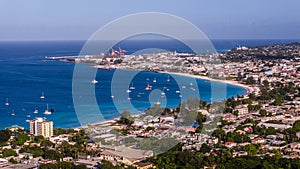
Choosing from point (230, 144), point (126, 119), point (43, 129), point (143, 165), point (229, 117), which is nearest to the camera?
point (143, 165)

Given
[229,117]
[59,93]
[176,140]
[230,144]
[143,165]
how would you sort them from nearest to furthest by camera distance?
1. [143,165]
2. [176,140]
3. [230,144]
4. [229,117]
5. [59,93]

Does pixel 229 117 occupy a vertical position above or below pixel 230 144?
above

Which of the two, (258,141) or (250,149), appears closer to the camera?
(250,149)

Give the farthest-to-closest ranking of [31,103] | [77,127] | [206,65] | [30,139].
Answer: [206,65] < [31,103] < [77,127] < [30,139]

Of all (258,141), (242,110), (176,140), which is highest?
(242,110)

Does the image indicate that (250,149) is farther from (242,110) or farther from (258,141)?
(242,110)

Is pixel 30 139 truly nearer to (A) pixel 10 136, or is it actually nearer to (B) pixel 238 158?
(A) pixel 10 136

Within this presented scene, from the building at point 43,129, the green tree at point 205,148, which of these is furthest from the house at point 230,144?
the building at point 43,129

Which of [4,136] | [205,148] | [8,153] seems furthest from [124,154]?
[4,136]

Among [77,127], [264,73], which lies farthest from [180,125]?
[264,73]

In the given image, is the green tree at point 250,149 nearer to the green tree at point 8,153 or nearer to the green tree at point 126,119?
the green tree at point 126,119

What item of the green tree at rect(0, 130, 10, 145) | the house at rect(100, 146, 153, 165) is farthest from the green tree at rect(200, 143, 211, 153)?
the green tree at rect(0, 130, 10, 145)
